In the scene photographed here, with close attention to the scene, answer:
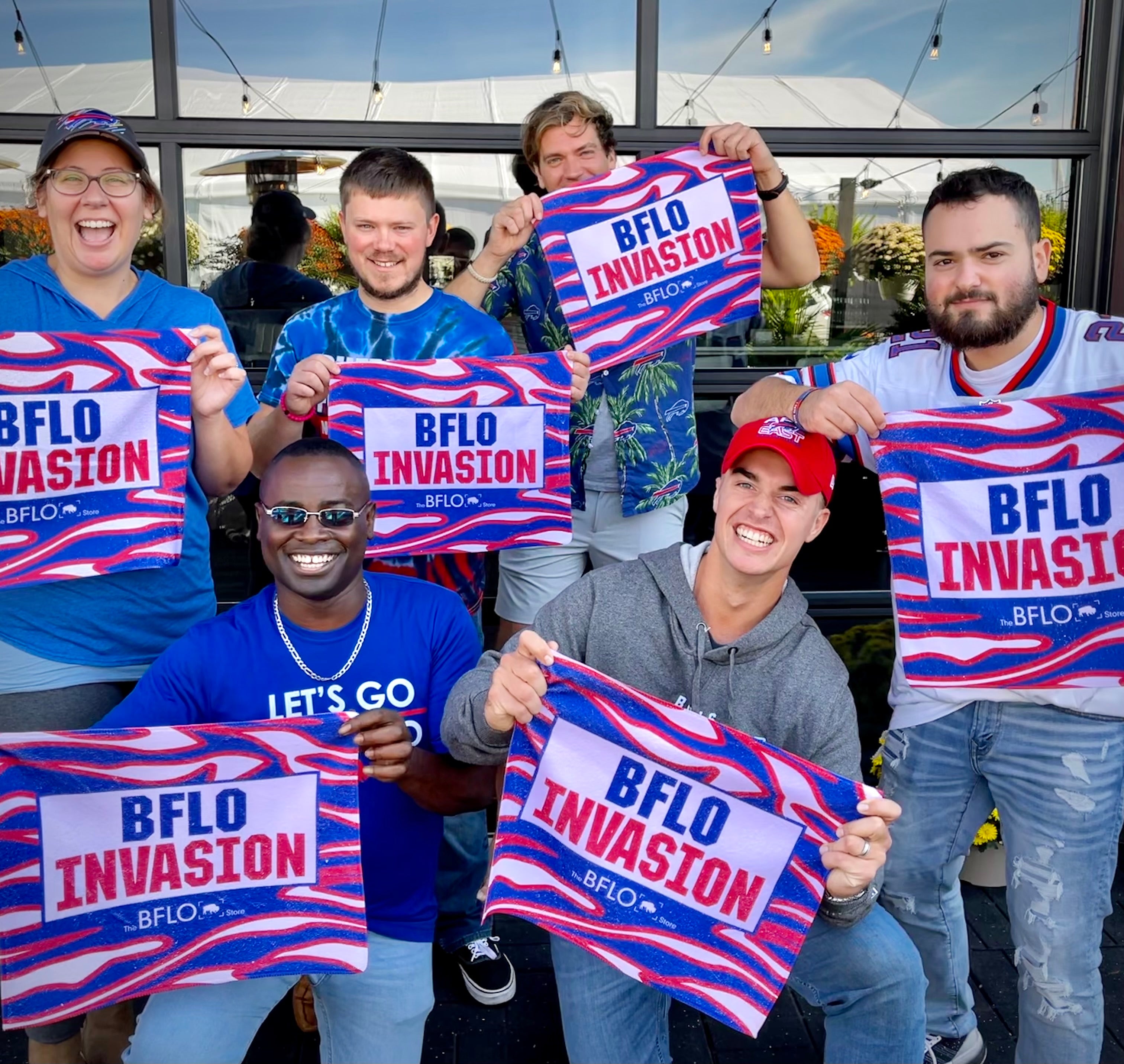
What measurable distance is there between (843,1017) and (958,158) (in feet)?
10.7

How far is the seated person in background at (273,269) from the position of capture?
4.24m

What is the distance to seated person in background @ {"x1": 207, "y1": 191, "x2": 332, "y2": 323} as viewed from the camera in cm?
424

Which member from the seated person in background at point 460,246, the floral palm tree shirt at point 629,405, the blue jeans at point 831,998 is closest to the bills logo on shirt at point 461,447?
the floral palm tree shirt at point 629,405

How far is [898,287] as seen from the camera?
14.7 ft

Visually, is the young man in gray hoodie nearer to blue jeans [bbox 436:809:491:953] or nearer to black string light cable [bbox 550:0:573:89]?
blue jeans [bbox 436:809:491:953]

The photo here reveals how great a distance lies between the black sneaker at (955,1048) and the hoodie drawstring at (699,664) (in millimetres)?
1160

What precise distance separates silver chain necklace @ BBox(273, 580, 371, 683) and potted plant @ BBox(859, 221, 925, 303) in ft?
9.13

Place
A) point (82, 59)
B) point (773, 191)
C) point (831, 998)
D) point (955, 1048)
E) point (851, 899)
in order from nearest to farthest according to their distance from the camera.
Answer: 1. point (851, 899)
2. point (831, 998)
3. point (955, 1048)
4. point (773, 191)
5. point (82, 59)

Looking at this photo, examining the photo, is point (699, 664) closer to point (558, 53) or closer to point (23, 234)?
point (558, 53)

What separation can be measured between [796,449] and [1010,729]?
756 mm

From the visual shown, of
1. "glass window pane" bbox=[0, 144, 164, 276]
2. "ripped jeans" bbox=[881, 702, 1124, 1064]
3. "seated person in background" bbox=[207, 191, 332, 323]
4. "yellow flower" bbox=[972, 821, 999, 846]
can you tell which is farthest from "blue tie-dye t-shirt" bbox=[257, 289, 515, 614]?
"yellow flower" bbox=[972, 821, 999, 846]

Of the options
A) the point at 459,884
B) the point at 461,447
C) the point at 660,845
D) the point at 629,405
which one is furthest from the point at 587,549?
the point at 660,845

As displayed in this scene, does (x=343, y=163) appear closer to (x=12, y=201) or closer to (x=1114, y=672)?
(x=12, y=201)

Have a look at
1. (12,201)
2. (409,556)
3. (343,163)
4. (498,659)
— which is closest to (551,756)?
(498,659)
